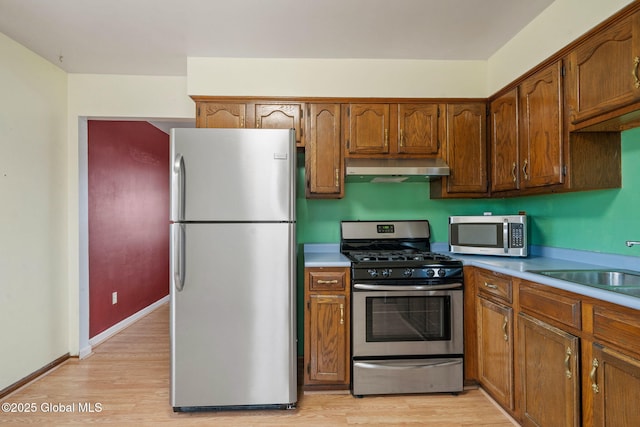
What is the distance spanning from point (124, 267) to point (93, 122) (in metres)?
1.56

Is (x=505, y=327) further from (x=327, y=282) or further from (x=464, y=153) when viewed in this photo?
(x=464, y=153)

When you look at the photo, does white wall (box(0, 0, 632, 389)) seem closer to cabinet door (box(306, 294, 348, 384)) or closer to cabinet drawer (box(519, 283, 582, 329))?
cabinet drawer (box(519, 283, 582, 329))

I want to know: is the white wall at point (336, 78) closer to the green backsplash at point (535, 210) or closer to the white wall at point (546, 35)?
the white wall at point (546, 35)

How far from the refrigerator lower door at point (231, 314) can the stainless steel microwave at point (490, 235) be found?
1388mm

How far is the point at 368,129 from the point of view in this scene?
105 inches

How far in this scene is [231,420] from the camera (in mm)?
2070

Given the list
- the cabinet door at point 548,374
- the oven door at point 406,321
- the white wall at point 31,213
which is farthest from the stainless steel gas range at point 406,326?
the white wall at point 31,213

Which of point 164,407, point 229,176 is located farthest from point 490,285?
point 164,407

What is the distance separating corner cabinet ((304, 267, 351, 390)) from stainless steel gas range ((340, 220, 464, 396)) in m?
0.06

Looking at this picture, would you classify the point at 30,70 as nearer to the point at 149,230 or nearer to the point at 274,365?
the point at 149,230

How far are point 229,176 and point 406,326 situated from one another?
1.53m

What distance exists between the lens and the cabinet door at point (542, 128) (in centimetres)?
194

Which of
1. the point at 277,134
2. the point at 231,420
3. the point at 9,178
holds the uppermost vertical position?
the point at 277,134

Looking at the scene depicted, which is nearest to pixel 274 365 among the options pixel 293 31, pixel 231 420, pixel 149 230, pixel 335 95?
pixel 231 420
